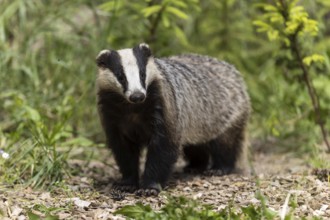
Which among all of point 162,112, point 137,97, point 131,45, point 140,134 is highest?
point 131,45

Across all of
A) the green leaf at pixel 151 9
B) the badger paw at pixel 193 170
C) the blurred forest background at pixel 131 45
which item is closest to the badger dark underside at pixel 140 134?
the blurred forest background at pixel 131 45

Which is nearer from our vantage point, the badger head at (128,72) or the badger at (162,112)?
the badger head at (128,72)

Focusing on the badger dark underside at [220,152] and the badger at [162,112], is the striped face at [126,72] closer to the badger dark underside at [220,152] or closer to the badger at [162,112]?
the badger at [162,112]

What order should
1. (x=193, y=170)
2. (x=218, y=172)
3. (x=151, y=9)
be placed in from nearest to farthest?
(x=218, y=172) → (x=193, y=170) → (x=151, y=9)

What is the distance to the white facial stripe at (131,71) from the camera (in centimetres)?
409

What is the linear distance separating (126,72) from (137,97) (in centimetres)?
26

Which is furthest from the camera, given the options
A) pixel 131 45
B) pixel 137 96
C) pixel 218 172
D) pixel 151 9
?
pixel 131 45

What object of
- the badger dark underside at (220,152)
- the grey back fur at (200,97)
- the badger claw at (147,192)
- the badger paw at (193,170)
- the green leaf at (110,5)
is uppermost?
the green leaf at (110,5)

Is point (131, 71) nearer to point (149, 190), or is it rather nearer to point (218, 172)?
point (149, 190)

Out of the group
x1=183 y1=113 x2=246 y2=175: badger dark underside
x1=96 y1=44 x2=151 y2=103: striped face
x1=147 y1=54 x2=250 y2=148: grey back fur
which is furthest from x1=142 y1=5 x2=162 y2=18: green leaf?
x1=96 y1=44 x2=151 y2=103: striped face

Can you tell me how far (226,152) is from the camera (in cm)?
546

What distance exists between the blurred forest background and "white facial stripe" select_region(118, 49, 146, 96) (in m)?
1.15

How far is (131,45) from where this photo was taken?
646 cm

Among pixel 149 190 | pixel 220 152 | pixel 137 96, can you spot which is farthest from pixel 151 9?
Answer: pixel 149 190
